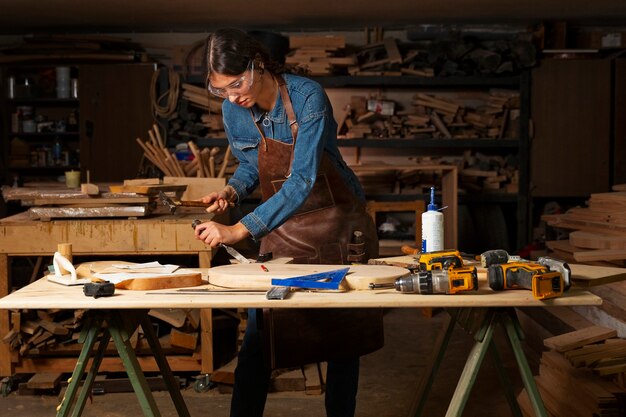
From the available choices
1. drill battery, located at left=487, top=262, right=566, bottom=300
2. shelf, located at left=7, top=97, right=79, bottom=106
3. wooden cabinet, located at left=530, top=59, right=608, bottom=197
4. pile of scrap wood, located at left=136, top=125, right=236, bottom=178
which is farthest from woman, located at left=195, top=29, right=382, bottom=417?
shelf, located at left=7, top=97, right=79, bottom=106

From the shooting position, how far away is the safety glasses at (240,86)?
124 inches

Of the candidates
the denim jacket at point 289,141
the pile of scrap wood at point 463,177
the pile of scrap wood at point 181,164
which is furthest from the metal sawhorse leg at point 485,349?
the pile of scrap wood at point 463,177

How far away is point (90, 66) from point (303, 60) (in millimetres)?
2286

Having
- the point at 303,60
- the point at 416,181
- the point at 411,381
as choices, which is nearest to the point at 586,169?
the point at 416,181

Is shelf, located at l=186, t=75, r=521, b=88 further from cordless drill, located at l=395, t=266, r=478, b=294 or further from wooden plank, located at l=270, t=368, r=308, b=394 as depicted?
A: cordless drill, located at l=395, t=266, r=478, b=294

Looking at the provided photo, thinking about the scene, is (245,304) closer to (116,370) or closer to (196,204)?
(196,204)

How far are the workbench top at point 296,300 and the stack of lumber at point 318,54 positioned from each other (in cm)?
582

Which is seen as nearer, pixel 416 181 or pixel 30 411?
pixel 30 411

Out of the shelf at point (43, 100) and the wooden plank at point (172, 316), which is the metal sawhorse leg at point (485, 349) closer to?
the wooden plank at point (172, 316)

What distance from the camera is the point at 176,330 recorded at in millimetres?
4906

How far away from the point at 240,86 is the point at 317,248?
73 centimetres

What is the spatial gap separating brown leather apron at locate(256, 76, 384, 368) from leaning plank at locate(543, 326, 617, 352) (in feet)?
4.42

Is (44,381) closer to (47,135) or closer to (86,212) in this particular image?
(86,212)

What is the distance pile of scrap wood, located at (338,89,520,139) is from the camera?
27.9 feet
